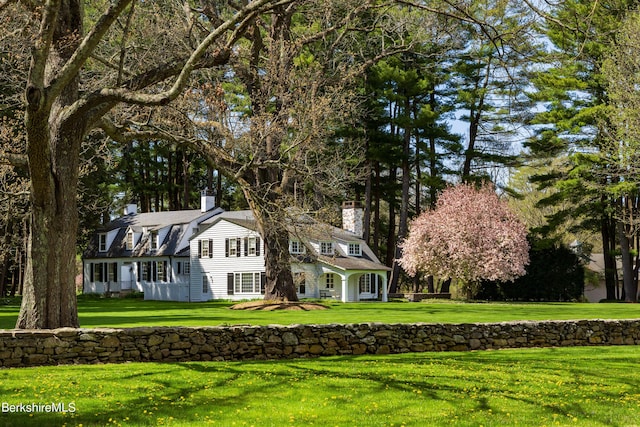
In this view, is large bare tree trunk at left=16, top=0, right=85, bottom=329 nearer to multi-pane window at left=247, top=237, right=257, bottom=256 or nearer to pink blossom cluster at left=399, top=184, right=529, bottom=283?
multi-pane window at left=247, top=237, right=257, bottom=256

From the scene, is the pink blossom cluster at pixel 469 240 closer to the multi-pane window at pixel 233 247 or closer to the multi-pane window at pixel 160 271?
the multi-pane window at pixel 233 247

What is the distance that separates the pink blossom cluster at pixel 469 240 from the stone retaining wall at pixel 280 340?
944 inches

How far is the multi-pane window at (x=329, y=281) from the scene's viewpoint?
1651 inches

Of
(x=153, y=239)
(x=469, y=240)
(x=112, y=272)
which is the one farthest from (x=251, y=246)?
(x=112, y=272)

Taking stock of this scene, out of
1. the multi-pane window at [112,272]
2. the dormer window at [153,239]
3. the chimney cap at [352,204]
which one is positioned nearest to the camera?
the chimney cap at [352,204]

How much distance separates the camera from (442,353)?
15.0 metres

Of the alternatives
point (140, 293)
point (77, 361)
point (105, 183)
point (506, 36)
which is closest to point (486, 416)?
point (77, 361)

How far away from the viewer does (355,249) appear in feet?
141

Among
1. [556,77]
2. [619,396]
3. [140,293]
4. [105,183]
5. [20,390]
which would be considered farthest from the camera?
[105,183]

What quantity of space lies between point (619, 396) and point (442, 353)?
507 cm

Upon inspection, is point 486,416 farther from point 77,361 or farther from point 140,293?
point 140,293

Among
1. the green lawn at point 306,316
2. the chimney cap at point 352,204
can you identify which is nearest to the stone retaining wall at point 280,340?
the green lawn at point 306,316

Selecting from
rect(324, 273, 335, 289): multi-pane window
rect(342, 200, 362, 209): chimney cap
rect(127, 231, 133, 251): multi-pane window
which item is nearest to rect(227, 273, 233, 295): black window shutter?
rect(324, 273, 335, 289): multi-pane window

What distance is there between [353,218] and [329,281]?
4.65 m
